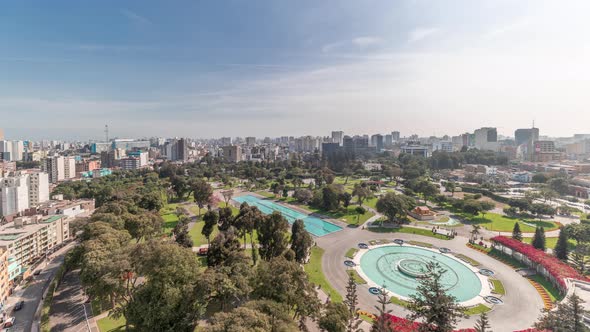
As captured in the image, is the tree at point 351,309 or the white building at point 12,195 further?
the white building at point 12,195

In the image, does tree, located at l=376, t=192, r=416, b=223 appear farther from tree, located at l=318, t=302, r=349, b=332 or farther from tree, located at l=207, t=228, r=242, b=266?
tree, located at l=318, t=302, r=349, b=332

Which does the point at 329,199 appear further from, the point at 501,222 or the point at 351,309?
the point at 351,309

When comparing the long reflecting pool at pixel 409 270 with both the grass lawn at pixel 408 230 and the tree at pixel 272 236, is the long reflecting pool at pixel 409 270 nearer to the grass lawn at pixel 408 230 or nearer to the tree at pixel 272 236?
the grass lawn at pixel 408 230

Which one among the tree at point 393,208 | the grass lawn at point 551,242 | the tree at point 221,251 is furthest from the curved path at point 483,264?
the tree at point 221,251

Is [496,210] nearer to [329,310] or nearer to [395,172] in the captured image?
[395,172]

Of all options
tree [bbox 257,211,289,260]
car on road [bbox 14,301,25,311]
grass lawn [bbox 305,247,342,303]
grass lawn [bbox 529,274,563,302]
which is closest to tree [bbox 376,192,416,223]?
grass lawn [bbox 305,247,342,303]

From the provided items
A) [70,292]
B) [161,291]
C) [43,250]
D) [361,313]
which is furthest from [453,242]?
[43,250]
